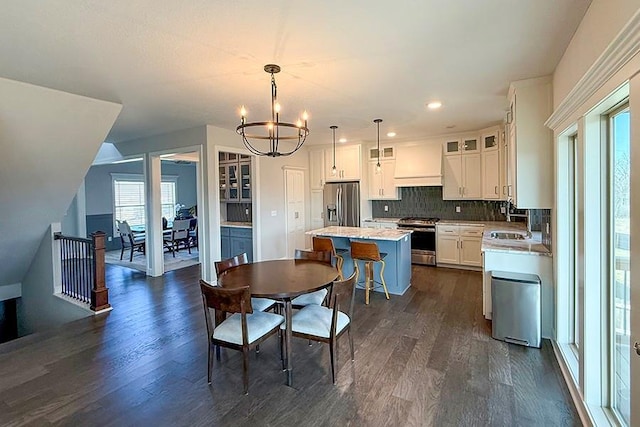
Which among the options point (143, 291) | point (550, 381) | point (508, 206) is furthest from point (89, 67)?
point (508, 206)

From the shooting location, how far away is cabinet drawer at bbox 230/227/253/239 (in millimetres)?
6121

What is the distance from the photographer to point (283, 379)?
2.63 meters

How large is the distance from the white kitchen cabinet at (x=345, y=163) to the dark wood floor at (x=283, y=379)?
3578 mm

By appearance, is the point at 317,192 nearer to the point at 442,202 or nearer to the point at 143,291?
the point at 442,202

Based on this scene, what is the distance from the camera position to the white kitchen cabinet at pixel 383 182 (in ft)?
22.2

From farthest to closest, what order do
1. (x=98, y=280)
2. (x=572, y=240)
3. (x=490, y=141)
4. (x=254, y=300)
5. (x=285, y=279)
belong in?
(x=490, y=141) < (x=98, y=280) < (x=254, y=300) < (x=572, y=240) < (x=285, y=279)

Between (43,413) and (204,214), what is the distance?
3.19 meters

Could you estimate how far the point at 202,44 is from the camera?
8.00ft

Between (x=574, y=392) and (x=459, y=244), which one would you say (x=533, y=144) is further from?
(x=459, y=244)

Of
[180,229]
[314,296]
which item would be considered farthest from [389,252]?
[180,229]

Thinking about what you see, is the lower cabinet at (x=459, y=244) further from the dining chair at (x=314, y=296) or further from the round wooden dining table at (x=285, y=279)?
the round wooden dining table at (x=285, y=279)

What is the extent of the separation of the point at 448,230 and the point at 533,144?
2.96m

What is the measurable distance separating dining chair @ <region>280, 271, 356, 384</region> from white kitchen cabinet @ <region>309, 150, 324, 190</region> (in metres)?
4.70

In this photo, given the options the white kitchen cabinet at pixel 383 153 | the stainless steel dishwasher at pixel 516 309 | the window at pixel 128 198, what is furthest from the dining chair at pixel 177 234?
the stainless steel dishwasher at pixel 516 309
